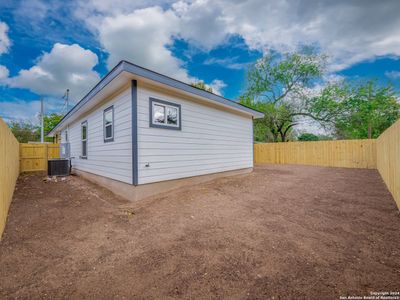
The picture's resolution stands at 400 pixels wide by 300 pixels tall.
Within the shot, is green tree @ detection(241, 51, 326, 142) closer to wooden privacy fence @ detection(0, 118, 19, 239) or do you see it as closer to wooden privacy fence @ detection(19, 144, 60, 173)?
wooden privacy fence @ detection(0, 118, 19, 239)

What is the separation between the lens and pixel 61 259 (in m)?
2.47

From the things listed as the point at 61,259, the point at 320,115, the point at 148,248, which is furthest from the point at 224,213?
the point at 320,115

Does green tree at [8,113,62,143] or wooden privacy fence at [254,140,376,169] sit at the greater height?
green tree at [8,113,62,143]

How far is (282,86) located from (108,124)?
18.0 metres

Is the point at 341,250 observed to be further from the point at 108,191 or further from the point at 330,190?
the point at 108,191

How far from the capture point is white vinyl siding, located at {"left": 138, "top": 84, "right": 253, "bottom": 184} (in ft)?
17.1

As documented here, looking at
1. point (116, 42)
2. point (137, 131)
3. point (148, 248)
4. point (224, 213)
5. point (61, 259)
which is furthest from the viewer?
point (116, 42)

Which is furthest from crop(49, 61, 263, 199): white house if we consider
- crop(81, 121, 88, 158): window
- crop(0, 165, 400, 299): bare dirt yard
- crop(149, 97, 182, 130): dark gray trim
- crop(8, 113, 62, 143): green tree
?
crop(8, 113, 62, 143): green tree

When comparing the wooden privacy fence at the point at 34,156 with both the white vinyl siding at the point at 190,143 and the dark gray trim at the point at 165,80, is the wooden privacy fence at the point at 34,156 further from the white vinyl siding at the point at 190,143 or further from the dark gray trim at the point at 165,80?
the dark gray trim at the point at 165,80

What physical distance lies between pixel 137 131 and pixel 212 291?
13.4ft

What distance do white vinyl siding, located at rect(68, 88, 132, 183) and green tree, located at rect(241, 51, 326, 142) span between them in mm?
14612

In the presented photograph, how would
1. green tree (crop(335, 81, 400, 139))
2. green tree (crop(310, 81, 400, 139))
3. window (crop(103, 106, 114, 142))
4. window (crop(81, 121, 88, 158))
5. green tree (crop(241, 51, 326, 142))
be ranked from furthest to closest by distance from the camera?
green tree (crop(241, 51, 326, 142)) < green tree (crop(310, 81, 400, 139)) < green tree (crop(335, 81, 400, 139)) < window (crop(81, 121, 88, 158)) < window (crop(103, 106, 114, 142))

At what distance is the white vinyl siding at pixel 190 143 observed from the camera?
205 inches

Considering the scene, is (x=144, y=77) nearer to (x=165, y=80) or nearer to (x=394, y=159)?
(x=165, y=80)
